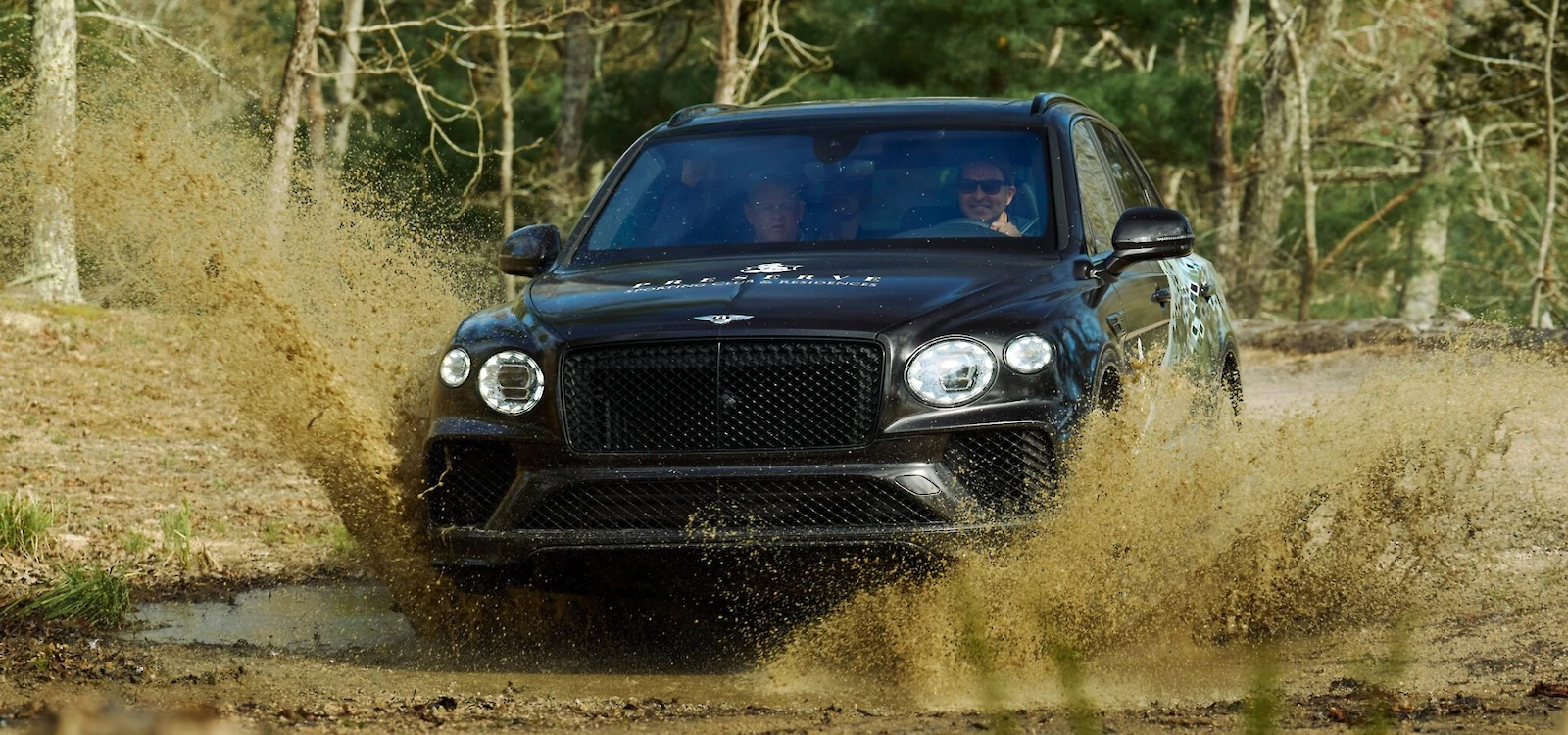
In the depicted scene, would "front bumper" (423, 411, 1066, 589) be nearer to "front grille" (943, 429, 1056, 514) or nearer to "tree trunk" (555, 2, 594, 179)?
"front grille" (943, 429, 1056, 514)

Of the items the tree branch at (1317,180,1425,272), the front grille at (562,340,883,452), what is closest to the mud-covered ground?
the front grille at (562,340,883,452)

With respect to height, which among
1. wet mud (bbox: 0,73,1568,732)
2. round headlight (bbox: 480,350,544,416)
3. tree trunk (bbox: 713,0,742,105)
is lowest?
wet mud (bbox: 0,73,1568,732)

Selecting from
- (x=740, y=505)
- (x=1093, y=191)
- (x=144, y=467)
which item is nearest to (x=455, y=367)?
(x=740, y=505)

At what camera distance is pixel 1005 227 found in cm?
648

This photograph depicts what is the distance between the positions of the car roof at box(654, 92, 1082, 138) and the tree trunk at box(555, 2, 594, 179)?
22.5 meters

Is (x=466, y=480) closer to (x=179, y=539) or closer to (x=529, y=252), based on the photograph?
(x=529, y=252)

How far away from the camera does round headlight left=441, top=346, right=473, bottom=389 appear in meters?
5.70

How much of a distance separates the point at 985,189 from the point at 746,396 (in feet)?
5.51

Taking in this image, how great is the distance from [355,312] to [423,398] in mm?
864

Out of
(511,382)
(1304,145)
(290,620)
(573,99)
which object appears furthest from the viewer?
(573,99)

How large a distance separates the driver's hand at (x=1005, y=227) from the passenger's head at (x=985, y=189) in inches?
1.0

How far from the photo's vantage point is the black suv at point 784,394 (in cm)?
527

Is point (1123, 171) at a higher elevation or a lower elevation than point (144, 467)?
higher

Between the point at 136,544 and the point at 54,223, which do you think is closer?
the point at 136,544
